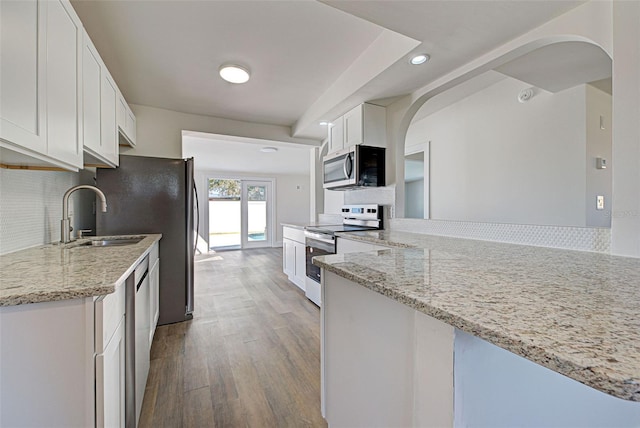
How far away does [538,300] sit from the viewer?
671 mm

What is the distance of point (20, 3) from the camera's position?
976mm

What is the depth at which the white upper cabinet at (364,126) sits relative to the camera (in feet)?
9.10

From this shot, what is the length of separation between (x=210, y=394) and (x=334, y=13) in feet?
8.21

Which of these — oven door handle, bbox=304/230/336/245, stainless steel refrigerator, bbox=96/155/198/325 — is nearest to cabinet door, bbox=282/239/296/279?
oven door handle, bbox=304/230/336/245

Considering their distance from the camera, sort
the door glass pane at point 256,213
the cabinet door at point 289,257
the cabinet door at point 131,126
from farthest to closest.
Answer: the door glass pane at point 256,213 < the cabinet door at point 289,257 < the cabinet door at point 131,126

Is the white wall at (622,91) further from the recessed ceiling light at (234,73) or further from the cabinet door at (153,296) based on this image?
the cabinet door at (153,296)

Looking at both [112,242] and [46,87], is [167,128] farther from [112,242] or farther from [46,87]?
[46,87]

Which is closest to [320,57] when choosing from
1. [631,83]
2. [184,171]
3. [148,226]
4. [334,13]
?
[334,13]

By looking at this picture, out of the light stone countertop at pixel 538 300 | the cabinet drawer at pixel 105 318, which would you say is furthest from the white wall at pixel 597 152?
the cabinet drawer at pixel 105 318

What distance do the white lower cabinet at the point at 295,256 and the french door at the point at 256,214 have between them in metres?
3.69

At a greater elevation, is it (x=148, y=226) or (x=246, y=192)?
(x=246, y=192)

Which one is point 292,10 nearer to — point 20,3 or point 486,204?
point 20,3

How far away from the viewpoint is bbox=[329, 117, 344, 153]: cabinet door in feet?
10.2

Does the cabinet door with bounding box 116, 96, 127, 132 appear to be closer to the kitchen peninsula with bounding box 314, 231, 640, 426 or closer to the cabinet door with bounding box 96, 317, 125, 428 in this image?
the cabinet door with bounding box 96, 317, 125, 428
